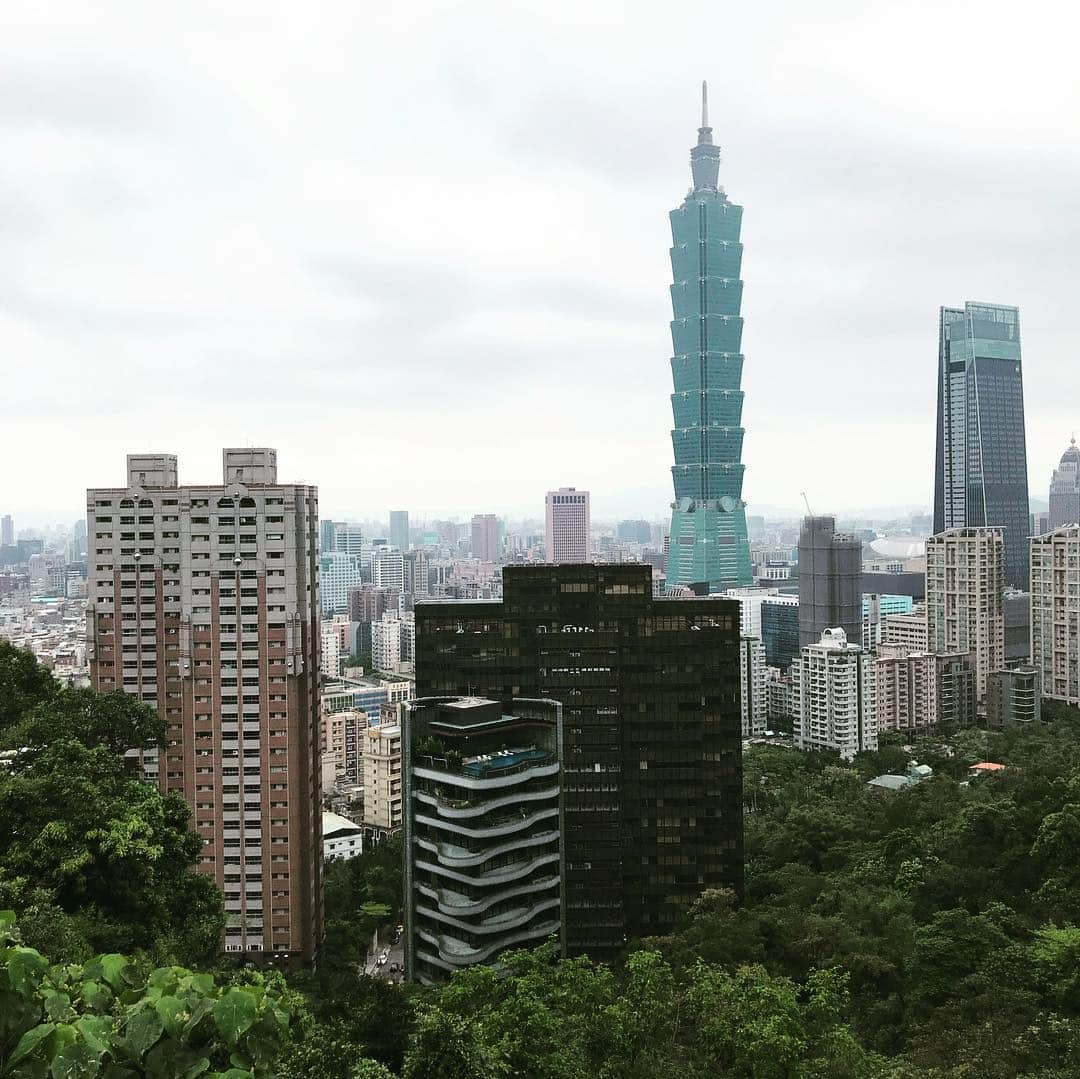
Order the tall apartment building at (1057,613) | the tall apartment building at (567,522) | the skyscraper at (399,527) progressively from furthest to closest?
the skyscraper at (399,527) → the tall apartment building at (567,522) → the tall apartment building at (1057,613)

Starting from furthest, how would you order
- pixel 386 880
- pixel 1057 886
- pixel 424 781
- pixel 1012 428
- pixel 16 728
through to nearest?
pixel 1012 428, pixel 386 880, pixel 424 781, pixel 1057 886, pixel 16 728

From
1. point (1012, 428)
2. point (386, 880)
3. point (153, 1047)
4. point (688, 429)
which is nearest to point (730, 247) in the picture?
point (688, 429)

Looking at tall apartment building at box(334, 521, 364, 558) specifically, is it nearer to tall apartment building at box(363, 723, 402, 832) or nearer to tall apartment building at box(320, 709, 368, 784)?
tall apartment building at box(320, 709, 368, 784)

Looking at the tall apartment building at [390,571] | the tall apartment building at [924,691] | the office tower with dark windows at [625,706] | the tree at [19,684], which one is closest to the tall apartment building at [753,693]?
the tall apartment building at [924,691]

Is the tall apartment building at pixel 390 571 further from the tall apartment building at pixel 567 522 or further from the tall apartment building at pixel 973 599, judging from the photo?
the tall apartment building at pixel 973 599

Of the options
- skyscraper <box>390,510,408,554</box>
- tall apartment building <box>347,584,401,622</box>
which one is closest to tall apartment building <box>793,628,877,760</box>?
tall apartment building <box>347,584,401,622</box>

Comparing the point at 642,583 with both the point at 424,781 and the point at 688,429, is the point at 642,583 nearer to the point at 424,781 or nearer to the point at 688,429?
the point at 424,781
